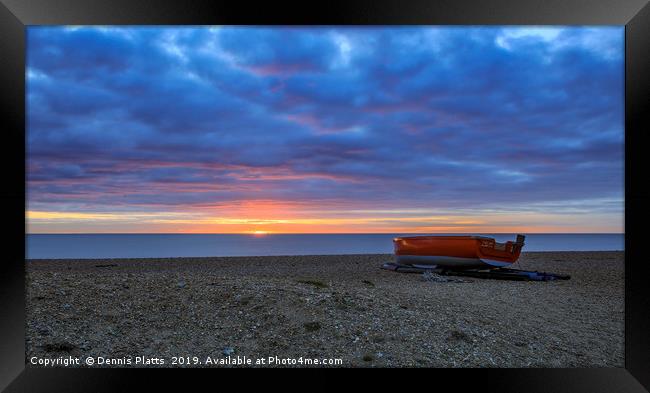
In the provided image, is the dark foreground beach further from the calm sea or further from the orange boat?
the calm sea

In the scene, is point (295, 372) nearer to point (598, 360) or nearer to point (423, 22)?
point (423, 22)

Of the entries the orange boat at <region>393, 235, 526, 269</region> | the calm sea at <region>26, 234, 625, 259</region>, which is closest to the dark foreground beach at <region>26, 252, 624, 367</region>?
the orange boat at <region>393, 235, 526, 269</region>

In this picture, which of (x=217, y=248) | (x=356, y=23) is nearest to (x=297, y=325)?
(x=356, y=23)

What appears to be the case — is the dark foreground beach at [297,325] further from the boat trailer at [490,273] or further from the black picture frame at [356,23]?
the boat trailer at [490,273]

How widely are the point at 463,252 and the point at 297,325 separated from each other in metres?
9.48

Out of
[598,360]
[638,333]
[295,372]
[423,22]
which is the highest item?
[423,22]

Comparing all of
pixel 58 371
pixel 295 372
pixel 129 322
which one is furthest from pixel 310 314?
Result: pixel 58 371

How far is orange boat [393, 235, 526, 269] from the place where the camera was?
13.5 metres

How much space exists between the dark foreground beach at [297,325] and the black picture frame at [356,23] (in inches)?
43.6

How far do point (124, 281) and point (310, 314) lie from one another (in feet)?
12.9

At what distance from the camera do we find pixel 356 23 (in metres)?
4.05

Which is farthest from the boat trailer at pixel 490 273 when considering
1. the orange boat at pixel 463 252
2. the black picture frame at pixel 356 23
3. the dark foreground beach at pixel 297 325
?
the black picture frame at pixel 356 23

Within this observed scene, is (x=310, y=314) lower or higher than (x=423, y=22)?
lower

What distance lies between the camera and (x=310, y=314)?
19.7 feet
